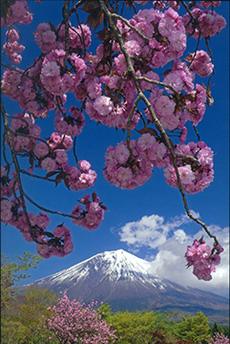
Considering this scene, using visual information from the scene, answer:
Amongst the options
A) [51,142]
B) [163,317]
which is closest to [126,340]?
[163,317]

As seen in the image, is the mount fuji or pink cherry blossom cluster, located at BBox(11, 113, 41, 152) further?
the mount fuji

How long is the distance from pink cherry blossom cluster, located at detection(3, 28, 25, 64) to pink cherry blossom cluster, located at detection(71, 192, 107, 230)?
2.63m

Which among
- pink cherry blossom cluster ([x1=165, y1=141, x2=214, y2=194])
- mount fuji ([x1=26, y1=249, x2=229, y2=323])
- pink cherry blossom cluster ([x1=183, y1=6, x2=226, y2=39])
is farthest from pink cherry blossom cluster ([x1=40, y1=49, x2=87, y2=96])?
mount fuji ([x1=26, y1=249, x2=229, y2=323])

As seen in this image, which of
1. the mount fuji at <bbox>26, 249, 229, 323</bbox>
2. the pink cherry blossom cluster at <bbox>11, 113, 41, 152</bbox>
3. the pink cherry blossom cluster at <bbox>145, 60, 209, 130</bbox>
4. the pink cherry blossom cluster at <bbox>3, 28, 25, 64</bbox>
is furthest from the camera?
the mount fuji at <bbox>26, 249, 229, 323</bbox>

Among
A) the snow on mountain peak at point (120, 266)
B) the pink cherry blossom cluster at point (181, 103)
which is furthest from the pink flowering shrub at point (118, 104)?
the snow on mountain peak at point (120, 266)

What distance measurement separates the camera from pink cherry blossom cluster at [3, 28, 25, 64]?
3680mm

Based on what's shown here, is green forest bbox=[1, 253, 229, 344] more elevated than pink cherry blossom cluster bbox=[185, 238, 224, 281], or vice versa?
pink cherry blossom cluster bbox=[185, 238, 224, 281]

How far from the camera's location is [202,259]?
1.45 meters

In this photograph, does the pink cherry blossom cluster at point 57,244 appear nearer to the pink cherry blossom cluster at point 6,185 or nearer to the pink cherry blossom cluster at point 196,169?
the pink cherry blossom cluster at point 6,185

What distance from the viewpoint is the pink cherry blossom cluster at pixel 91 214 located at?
2.23 metres

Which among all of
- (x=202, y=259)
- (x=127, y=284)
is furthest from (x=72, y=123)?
(x=127, y=284)

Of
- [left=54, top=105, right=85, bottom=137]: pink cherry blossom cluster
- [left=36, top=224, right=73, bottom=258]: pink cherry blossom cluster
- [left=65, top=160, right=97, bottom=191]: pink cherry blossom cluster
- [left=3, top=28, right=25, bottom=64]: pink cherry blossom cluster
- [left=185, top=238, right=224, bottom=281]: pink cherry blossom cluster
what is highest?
[left=3, top=28, right=25, bottom=64]: pink cherry blossom cluster

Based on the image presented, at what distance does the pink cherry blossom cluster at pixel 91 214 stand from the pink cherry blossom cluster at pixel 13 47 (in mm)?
2627

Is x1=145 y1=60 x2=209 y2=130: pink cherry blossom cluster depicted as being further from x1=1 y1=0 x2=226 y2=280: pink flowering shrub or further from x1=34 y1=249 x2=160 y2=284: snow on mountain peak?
x1=34 y1=249 x2=160 y2=284: snow on mountain peak
